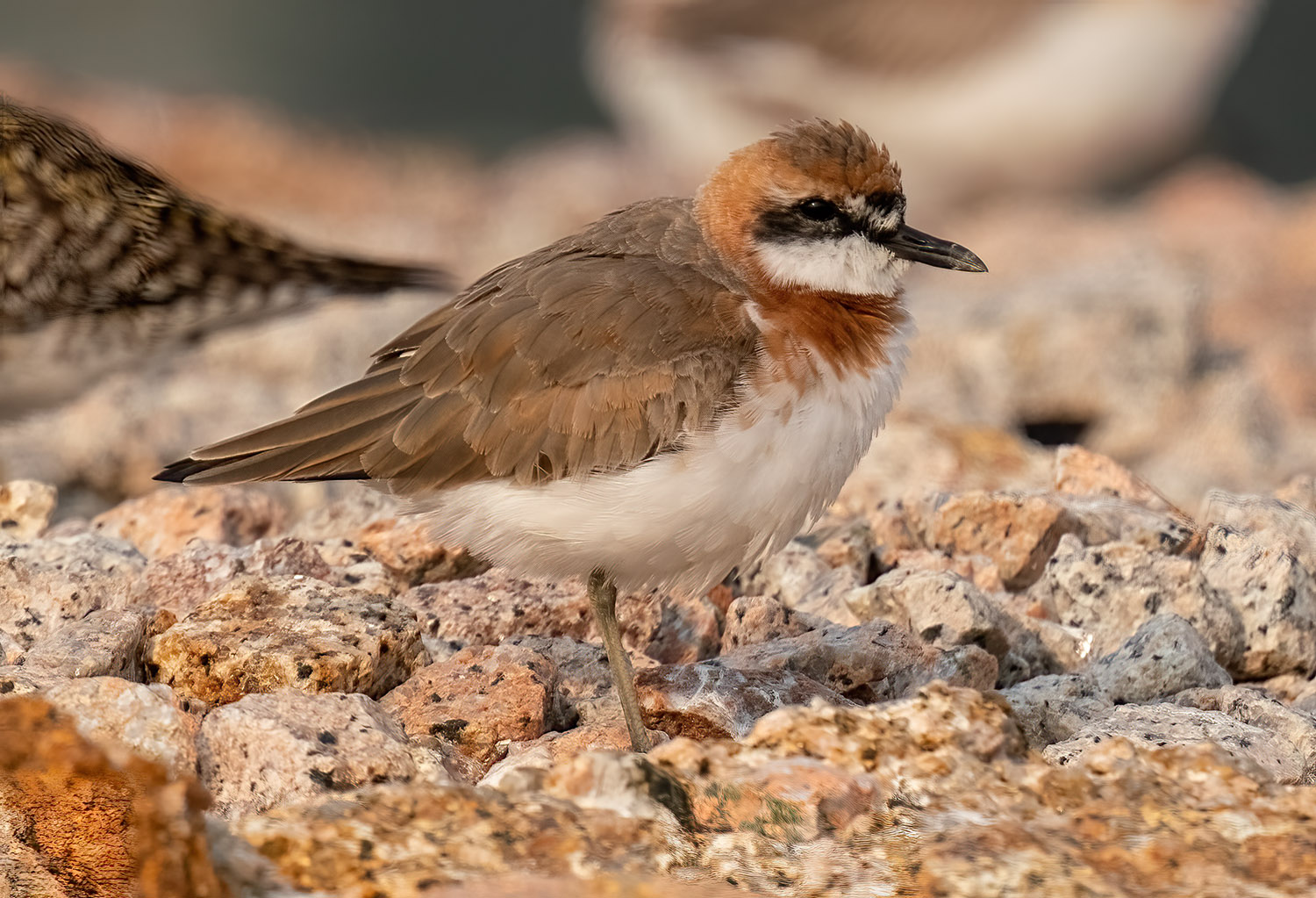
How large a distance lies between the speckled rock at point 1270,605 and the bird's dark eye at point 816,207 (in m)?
1.90

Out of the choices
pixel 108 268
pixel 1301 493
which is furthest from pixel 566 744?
pixel 1301 493

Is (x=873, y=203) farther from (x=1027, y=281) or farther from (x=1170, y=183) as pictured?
(x=1170, y=183)

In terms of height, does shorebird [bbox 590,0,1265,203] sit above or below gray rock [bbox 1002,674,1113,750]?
above

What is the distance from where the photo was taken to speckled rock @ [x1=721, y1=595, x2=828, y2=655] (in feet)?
15.5

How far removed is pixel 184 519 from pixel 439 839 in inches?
122

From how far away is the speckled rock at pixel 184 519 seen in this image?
5441 millimetres

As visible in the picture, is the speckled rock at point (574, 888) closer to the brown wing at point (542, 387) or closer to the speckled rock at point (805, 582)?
the brown wing at point (542, 387)

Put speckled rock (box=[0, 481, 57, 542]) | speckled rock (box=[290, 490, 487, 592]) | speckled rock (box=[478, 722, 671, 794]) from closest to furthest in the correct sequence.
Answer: speckled rock (box=[478, 722, 671, 794]) < speckled rock (box=[290, 490, 487, 592]) < speckled rock (box=[0, 481, 57, 542])

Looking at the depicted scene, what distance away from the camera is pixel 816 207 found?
176 inches

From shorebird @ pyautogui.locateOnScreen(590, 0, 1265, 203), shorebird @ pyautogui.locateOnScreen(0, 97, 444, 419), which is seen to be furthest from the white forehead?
shorebird @ pyautogui.locateOnScreen(590, 0, 1265, 203)

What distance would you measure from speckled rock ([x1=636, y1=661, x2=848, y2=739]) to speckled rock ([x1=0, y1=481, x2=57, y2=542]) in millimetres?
2542

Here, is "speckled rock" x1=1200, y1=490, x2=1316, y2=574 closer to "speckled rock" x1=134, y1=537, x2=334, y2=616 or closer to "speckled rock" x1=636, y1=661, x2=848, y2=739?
"speckled rock" x1=636, y1=661, x2=848, y2=739

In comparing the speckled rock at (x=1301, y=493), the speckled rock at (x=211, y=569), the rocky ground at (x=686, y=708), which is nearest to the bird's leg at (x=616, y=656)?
the rocky ground at (x=686, y=708)

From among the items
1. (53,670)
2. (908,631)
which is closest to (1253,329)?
(908,631)
